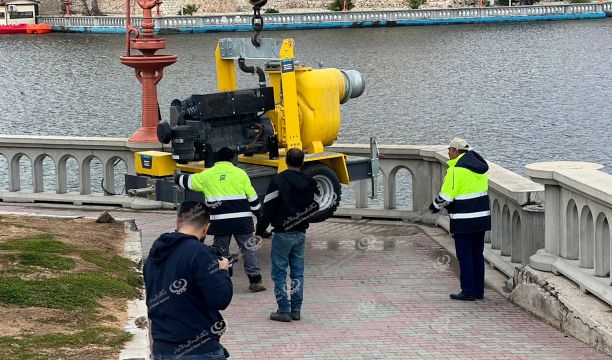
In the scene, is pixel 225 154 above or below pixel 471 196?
above

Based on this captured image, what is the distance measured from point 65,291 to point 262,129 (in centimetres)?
445

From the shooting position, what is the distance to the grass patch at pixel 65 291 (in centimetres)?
1089

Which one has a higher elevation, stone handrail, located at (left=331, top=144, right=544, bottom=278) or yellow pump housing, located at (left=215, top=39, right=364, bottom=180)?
yellow pump housing, located at (left=215, top=39, right=364, bottom=180)

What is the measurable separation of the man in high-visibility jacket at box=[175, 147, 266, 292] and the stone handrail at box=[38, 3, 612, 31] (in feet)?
305

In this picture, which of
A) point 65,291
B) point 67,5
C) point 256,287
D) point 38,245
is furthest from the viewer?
point 67,5

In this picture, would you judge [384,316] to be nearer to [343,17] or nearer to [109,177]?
[109,177]

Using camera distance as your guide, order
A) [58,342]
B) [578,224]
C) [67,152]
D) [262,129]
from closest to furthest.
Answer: [58,342] < [578,224] < [262,129] < [67,152]

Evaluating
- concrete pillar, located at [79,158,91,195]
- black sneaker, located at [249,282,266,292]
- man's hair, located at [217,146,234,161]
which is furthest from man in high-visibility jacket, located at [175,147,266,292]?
concrete pillar, located at [79,158,91,195]

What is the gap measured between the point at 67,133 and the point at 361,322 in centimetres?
3390

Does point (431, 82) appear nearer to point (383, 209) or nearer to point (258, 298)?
point (383, 209)

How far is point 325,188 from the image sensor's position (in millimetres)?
15633

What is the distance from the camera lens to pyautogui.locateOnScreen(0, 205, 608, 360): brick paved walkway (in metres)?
11.4

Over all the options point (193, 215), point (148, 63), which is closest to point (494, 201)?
point (148, 63)

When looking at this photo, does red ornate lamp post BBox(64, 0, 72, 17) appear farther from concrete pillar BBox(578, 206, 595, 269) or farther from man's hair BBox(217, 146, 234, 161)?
concrete pillar BBox(578, 206, 595, 269)
